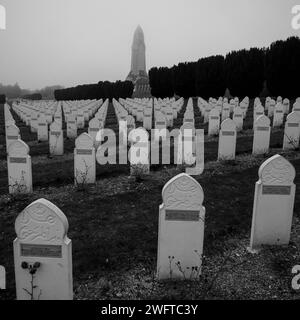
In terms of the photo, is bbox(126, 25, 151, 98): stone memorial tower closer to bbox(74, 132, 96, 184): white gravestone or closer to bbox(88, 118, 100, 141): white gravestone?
bbox(88, 118, 100, 141): white gravestone

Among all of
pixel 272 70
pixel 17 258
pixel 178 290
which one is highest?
pixel 272 70

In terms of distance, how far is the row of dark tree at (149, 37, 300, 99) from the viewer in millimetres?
25219

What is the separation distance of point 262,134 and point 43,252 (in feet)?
26.6

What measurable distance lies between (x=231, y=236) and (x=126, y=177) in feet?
12.1

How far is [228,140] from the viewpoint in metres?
9.50

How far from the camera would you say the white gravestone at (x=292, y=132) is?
10328 millimetres

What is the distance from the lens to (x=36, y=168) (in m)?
9.59

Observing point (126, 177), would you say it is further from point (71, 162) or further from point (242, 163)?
point (242, 163)

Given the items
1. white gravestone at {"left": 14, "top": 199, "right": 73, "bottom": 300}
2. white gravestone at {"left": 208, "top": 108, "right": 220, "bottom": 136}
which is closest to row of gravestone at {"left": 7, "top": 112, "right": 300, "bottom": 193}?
white gravestone at {"left": 208, "top": 108, "right": 220, "bottom": 136}

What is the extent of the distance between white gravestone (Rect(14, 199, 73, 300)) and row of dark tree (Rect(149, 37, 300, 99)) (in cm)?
2546

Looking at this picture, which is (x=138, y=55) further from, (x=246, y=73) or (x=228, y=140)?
(x=228, y=140)

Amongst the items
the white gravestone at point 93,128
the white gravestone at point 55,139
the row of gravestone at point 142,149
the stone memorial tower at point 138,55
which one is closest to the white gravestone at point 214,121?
the row of gravestone at point 142,149

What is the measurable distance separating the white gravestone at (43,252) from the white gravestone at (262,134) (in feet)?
25.8
